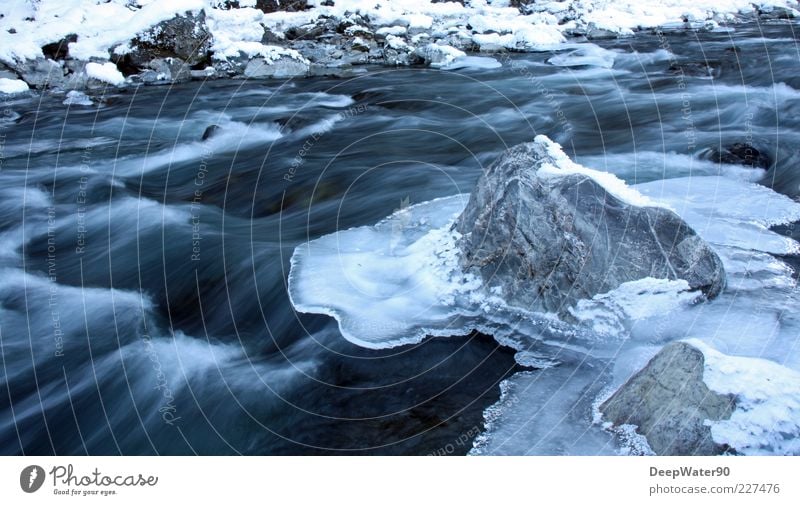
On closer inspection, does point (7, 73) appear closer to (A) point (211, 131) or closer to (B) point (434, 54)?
(A) point (211, 131)

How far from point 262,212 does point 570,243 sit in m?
4.04

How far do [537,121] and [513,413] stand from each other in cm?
731

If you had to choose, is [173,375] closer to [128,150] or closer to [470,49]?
[128,150]

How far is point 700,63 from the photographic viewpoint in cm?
1293

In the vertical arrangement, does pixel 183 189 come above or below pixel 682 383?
below

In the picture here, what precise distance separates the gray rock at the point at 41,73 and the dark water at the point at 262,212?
881 mm

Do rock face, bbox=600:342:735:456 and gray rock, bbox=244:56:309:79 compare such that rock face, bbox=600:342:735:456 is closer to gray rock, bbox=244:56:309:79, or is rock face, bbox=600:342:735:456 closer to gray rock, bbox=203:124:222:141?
gray rock, bbox=203:124:222:141

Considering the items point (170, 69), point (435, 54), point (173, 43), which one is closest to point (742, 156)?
point (435, 54)

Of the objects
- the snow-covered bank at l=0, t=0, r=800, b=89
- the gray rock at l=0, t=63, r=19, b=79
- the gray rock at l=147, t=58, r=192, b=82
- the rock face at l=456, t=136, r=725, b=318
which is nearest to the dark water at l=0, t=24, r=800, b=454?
the rock face at l=456, t=136, r=725, b=318

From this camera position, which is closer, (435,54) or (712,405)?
(712,405)

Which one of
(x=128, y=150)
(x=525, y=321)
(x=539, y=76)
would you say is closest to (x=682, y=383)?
(x=525, y=321)

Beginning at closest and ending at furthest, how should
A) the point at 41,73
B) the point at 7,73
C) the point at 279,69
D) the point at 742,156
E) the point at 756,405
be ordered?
the point at 756,405 → the point at 742,156 → the point at 7,73 → the point at 41,73 → the point at 279,69

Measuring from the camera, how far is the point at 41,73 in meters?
14.0
